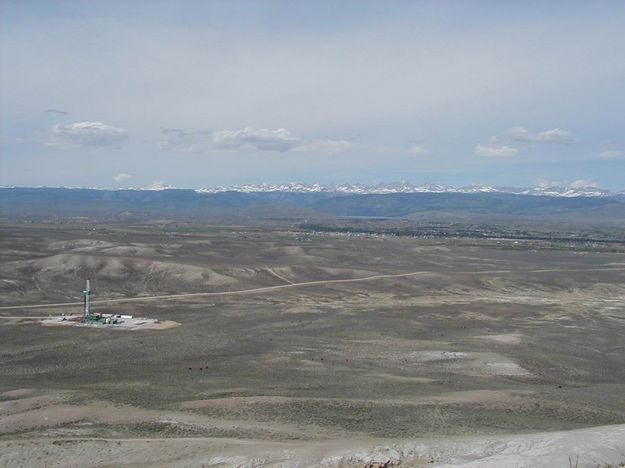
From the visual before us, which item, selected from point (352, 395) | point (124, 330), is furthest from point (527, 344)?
point (124, 330)

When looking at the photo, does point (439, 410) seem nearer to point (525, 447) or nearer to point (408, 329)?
point (525, 447)

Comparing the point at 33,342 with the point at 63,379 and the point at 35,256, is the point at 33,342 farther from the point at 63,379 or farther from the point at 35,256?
the point at 35,256

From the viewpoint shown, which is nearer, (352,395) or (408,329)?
(352,395)

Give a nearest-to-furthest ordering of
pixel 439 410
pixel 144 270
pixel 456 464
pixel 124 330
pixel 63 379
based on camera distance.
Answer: pixel 456 464 → pixel 439 410 → pixel 63 379 → pixel 124 330 → pixel 144 270

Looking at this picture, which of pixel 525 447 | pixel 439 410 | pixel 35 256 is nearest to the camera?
pixel 525 447

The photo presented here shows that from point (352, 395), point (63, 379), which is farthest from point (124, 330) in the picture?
point (352, 395)

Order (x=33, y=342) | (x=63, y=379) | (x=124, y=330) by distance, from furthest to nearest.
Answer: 1. (x=124, y=330)
2. (x=33, y=342)
3. (x=63, y=379)
